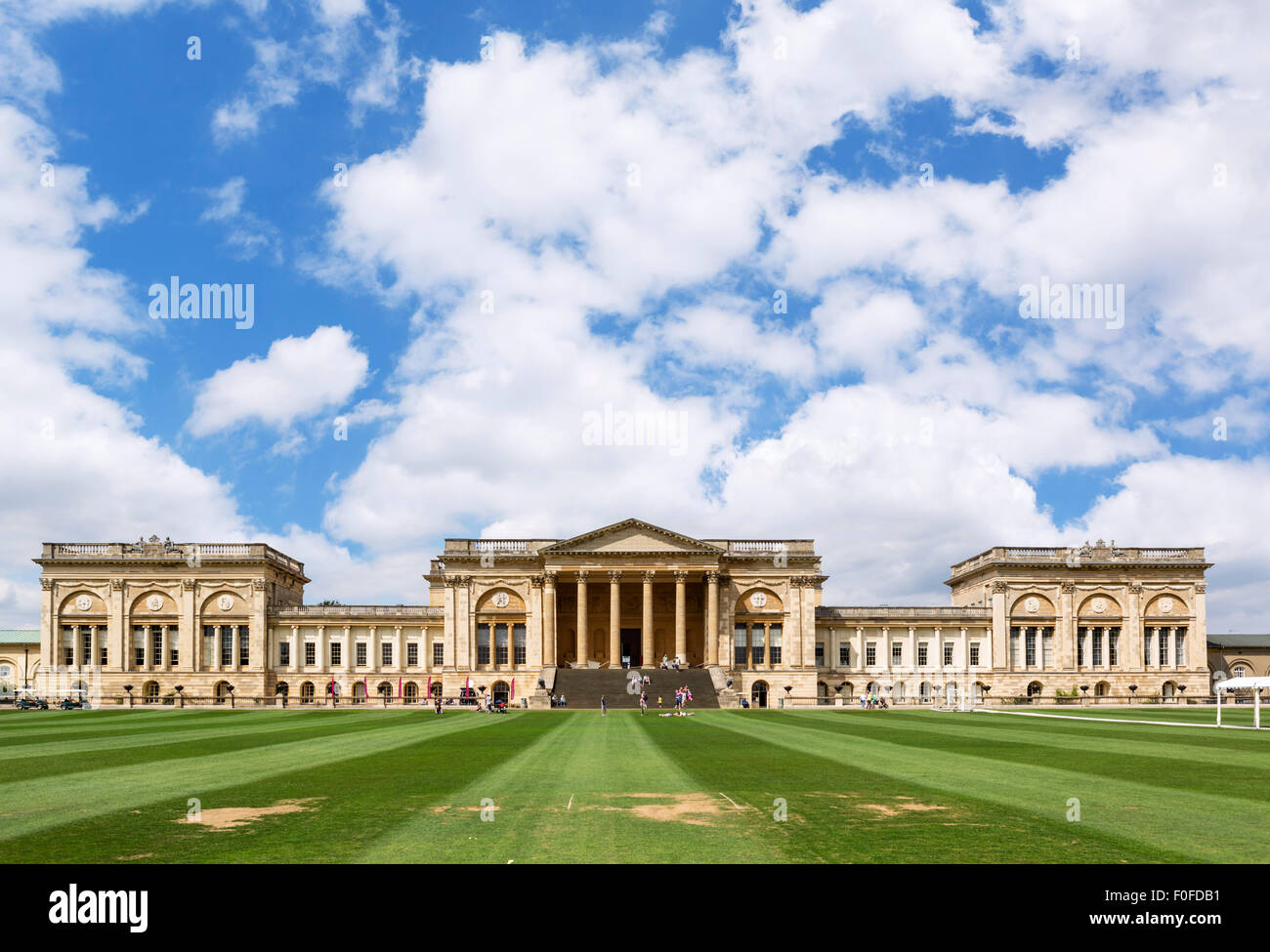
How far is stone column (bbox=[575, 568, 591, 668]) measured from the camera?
78625 millimetres

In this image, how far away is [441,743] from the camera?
2841cm

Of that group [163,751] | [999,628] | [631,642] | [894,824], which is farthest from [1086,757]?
[999,628]

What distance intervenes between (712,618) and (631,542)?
371 inches

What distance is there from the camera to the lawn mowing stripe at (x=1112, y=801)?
1148cm

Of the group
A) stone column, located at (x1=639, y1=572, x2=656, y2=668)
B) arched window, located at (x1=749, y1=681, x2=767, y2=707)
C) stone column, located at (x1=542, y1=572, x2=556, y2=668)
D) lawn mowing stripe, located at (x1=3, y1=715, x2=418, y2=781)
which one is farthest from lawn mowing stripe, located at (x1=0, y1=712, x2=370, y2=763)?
arched window, located at (x1=749, y1=681, x2=767, y2=707)

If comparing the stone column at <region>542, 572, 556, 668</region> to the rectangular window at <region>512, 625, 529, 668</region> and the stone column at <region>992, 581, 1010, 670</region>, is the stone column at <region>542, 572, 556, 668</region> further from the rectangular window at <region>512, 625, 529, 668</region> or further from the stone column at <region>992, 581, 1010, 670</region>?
the stone column at <region>992, 581, 1010, 670</region>

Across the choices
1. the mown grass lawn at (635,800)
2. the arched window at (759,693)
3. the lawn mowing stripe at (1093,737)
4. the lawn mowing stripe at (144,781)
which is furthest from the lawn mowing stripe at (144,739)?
the arched window at (759,693)

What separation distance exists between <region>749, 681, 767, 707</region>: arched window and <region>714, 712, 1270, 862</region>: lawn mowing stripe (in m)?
56.8

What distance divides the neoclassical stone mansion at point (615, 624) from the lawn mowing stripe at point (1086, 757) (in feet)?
145

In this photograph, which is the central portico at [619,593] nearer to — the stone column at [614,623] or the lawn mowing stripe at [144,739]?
the stone column at [614,623]

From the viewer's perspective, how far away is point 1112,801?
1498cm

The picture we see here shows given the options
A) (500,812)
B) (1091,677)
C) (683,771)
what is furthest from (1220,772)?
(1091,677)
